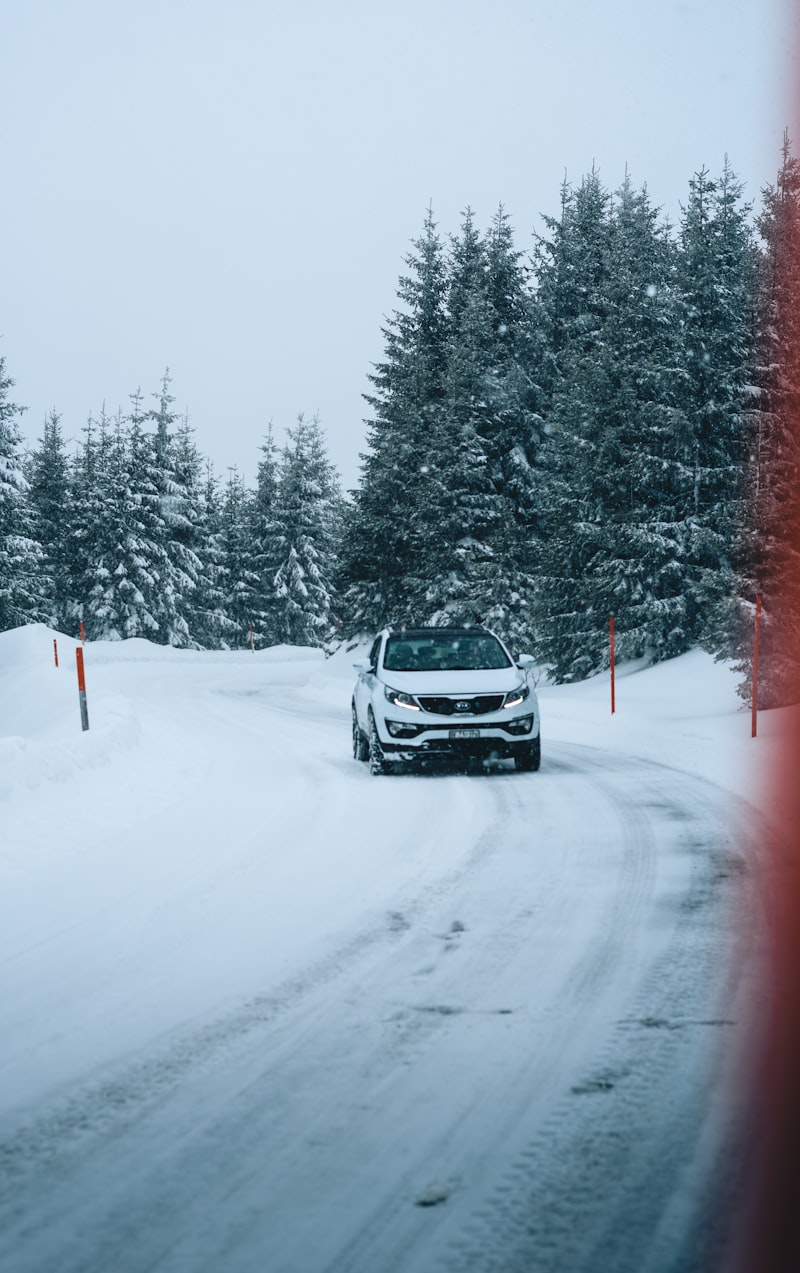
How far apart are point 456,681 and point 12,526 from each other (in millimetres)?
47431

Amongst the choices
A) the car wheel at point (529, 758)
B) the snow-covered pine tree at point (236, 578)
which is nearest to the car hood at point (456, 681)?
the car wheel at point (529, 758)

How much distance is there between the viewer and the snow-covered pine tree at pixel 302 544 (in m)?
71.8

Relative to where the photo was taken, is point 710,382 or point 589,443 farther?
point 589,443

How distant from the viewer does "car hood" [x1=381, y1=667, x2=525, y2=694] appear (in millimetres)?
13992

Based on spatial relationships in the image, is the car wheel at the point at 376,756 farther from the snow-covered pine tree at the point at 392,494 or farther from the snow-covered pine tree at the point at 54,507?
the snow-covered pine tree at the point at 54,507

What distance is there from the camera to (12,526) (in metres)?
57.5

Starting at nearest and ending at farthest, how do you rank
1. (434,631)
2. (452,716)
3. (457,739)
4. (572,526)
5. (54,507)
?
(457,739) < (452,716) < (434,631) < (572,526) < (54,507)

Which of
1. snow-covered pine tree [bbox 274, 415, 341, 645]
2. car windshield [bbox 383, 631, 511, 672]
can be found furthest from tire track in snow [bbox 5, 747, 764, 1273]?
snow-covered pine tree [bbox 274, 415, 341, 645]

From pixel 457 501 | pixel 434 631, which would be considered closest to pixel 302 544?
pixel 457 501

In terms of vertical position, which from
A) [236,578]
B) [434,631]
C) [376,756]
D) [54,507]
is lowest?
[376,756]

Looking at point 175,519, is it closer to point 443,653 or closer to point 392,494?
point 392,494

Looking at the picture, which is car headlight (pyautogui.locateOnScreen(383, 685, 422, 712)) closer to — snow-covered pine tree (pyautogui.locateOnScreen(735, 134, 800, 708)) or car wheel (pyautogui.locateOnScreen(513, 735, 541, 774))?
car wheel (pyautogui.locateOnScreen(513, 735, 541, 774))

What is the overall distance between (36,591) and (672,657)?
137ft

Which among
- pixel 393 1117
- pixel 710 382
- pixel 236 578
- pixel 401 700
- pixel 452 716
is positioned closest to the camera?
pixel 393 1117
